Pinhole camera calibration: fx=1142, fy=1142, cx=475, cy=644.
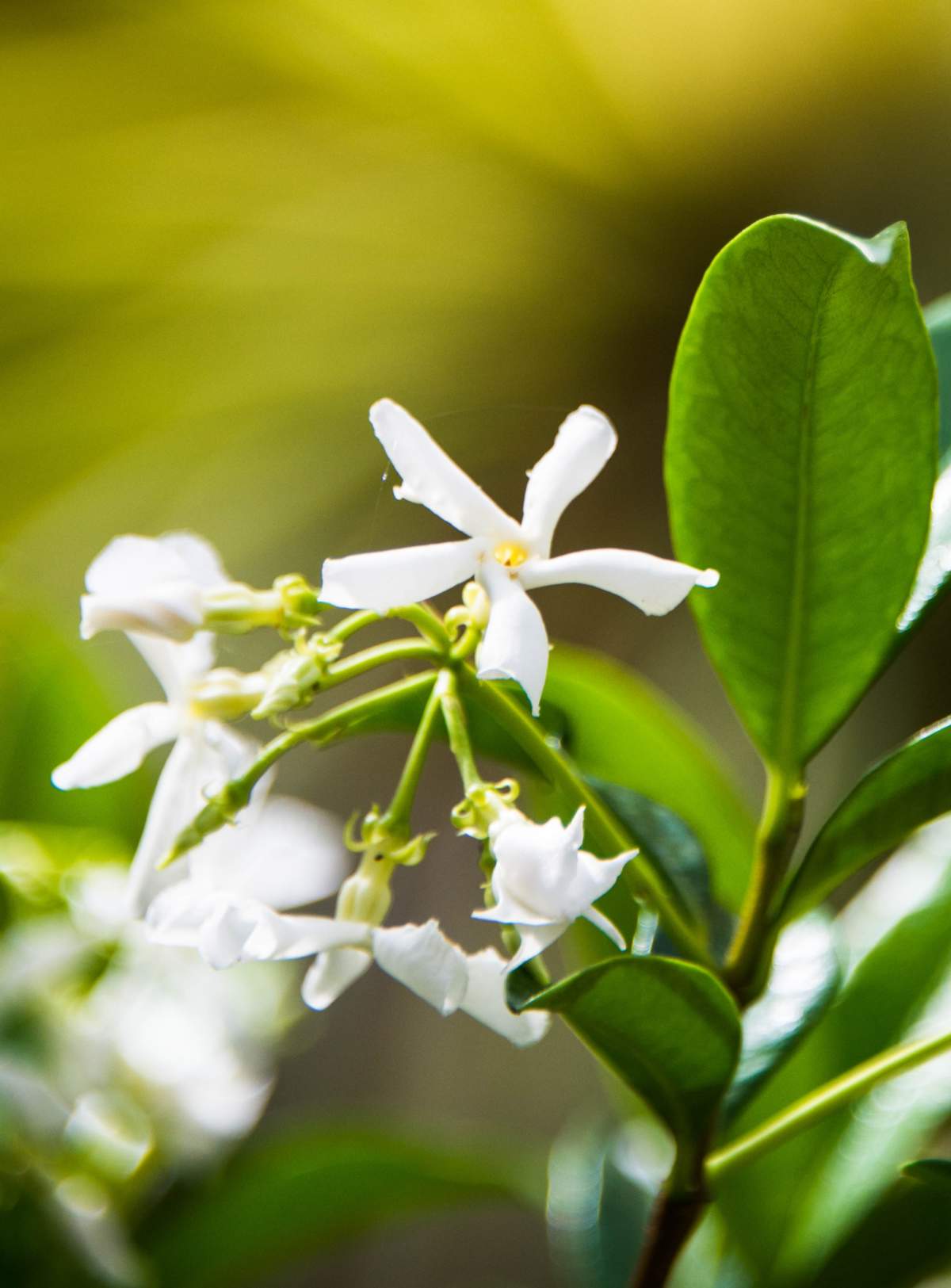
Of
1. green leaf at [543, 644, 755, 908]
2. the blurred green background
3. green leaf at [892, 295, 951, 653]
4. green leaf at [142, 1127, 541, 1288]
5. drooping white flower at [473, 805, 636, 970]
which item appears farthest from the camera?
the blurred green background

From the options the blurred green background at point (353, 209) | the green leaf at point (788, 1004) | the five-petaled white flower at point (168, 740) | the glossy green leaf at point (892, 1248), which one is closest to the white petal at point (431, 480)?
the five-petaled white flower at point (168, 740)

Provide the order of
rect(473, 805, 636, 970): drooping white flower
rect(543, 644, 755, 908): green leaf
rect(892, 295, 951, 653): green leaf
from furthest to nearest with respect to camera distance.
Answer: rect(543, 644, 755, 908): green leaf, rect(892, 295, 951, 653): green leaf, rect(473, 805, 636, 970): drooping white flower

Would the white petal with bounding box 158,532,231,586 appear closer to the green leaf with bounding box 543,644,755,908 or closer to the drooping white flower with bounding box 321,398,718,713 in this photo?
the drooping white flower with bounding box 321,398,718,713

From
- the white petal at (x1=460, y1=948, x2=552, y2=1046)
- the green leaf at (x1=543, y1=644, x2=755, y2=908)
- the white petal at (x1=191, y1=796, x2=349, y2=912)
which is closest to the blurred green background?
the white petal at (x1=191, y1=796, x2=349, y2=912)

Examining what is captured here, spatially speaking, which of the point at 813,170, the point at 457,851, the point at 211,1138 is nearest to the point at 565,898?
the point at 211,1138

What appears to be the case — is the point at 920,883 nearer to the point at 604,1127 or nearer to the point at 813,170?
the point at 604,1127

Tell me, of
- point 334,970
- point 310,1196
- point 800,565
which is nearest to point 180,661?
point 334,970
